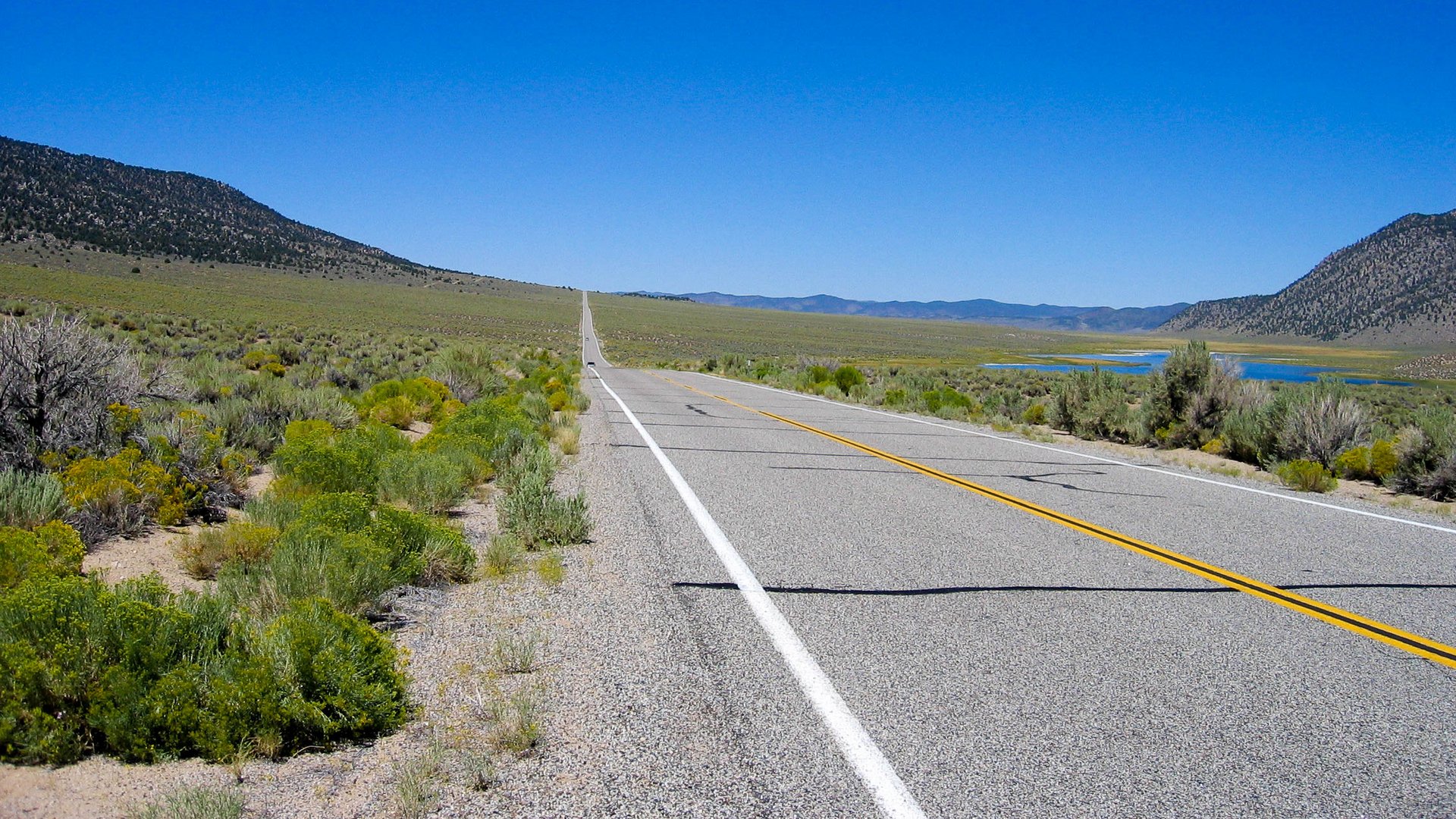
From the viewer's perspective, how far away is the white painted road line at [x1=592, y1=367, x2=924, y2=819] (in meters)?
3.36

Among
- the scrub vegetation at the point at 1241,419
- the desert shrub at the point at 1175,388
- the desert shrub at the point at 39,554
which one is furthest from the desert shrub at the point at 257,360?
the desert shrub at the point at 1175,388

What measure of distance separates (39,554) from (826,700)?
15.0 feet

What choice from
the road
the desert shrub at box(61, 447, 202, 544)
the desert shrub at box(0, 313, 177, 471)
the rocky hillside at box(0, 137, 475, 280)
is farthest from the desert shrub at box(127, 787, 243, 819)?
the rocky hillside at box(0, 137, 475, 280)

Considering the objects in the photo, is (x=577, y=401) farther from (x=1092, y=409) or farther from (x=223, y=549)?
(x=223, y=549)

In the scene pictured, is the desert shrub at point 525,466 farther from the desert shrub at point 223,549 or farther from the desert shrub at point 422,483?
the desert shrub at point 223,549

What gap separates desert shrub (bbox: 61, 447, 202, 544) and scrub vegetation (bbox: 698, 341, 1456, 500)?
41.5ft

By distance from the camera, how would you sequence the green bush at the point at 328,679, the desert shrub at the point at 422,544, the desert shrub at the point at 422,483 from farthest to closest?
the desert shrub at the point at 422,483, the desert shrub at the point at 422,544, the green bush at the point at 328,679

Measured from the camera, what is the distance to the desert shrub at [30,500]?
6492mm

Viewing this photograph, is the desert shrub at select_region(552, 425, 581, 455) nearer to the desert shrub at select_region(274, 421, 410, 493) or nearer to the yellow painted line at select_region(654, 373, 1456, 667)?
the desert shrub at select_region(274, 421, 410, 493)

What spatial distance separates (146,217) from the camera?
100688 mm

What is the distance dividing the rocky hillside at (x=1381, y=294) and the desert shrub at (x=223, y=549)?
380 ft

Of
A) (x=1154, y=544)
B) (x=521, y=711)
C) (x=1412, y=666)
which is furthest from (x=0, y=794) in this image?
(x=1154, y=544)

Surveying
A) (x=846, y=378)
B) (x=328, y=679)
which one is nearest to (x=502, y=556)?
(x=328, y=679)

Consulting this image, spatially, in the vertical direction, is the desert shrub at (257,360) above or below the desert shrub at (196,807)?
below
